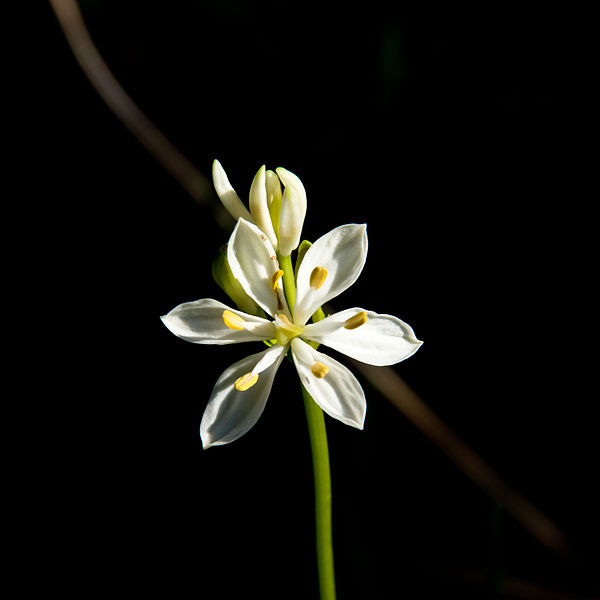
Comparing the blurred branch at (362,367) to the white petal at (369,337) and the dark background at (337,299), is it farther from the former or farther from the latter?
the white petal at (369,337)

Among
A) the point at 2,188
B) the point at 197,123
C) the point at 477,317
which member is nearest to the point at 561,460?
the point at 477,317

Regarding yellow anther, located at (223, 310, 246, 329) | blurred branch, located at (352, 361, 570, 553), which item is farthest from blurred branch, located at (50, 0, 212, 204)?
yellow anther, located at (223, 310, 246, 329)

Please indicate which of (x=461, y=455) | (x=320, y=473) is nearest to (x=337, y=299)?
(x=461, y=455)

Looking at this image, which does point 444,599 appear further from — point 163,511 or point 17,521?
point 17,521

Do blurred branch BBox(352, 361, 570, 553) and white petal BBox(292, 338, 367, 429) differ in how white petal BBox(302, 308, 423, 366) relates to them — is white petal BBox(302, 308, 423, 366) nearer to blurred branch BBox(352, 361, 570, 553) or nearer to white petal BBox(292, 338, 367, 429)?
white petal BBox(292, 338, 367, 429)

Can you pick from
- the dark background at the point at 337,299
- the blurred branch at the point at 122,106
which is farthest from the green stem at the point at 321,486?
the blurred branch at the point at 122,106

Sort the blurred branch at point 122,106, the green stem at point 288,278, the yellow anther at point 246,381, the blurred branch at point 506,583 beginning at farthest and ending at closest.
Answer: the blurred branch at point 122,106, the blurred branch at point 506,583, the green stem at point 288,278, the yellow anther at point 246,381

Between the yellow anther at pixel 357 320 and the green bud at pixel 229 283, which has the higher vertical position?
the green bud at pixel 229 283
